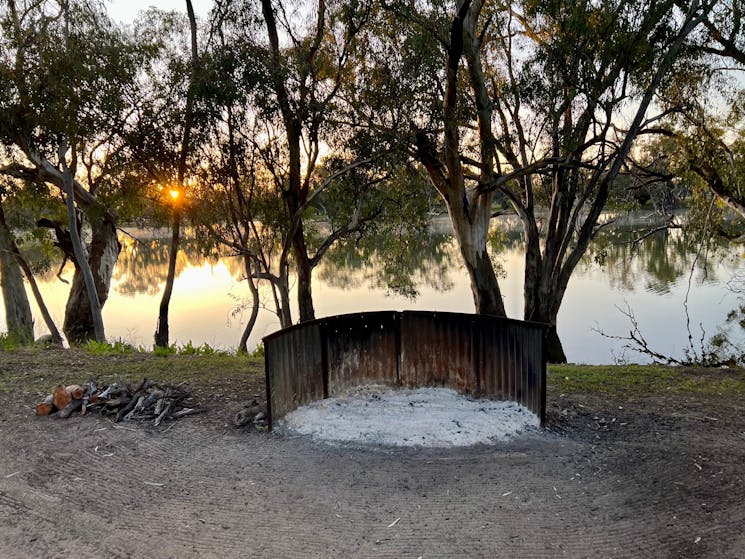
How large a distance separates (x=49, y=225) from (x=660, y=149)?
1596 centimetres

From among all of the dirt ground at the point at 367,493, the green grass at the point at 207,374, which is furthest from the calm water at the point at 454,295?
the dirt ground at the point at 367,493

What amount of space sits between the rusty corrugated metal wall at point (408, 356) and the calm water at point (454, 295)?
930 cm

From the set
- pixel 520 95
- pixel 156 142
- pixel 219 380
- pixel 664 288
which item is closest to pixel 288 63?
pixel 156 142

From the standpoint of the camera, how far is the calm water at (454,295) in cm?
1909

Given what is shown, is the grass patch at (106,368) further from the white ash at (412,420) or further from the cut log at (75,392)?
the white ash at (412,420)

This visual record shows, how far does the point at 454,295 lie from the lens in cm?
2480

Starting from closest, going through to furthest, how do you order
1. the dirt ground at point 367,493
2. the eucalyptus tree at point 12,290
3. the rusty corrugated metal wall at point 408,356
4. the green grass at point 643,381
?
the dirt ground at point 367,493
the rusty corrugated metal wall at point 408,356
the green grass at point 643,381
the eucalyptus tree at point 12,290

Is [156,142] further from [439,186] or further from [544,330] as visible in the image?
[544,330]

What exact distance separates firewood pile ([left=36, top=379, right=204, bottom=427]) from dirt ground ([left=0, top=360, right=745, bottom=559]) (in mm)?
Result: 220

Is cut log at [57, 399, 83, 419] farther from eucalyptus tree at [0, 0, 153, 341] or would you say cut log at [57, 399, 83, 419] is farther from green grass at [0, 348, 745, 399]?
eucalyptus tree at [0, 0, 153, 341]

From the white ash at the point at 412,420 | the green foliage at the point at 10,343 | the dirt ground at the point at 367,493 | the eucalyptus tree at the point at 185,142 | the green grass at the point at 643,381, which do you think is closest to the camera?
the dirt ground at the point at 367,493

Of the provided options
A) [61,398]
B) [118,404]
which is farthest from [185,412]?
[61,398]

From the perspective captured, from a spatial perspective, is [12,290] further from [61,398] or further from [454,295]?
[454,295]

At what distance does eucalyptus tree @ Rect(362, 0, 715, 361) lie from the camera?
35.1 feet
